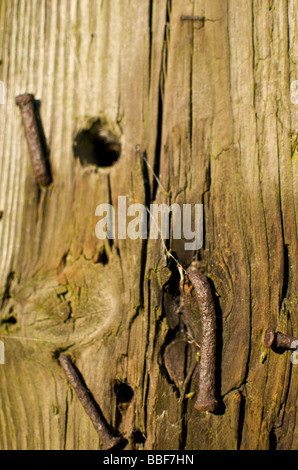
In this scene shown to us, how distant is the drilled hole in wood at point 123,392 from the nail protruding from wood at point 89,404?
0.25 feet

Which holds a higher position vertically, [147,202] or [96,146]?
[96,146]

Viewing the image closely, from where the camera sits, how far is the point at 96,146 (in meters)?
1.29

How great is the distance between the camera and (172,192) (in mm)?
1130

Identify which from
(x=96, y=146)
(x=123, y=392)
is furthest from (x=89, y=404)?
(x=96, y=146)

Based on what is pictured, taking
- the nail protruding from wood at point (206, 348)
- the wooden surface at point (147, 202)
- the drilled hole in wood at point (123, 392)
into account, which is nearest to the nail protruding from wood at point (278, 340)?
the wooden surface at point (147, 202)

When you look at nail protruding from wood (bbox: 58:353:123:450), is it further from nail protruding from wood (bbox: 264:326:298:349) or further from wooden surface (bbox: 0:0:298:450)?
nail protruding from wood (bbox: 264:326:298:349)

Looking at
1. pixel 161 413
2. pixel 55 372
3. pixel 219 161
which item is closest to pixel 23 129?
pixel 219 161

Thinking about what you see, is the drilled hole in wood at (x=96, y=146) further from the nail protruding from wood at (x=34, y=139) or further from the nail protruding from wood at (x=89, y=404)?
the nail protruding from wood at (x=89, y=404)

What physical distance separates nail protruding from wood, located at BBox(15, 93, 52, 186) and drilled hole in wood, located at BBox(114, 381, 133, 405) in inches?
29.2

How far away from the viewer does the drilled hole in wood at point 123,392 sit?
1.15 meters

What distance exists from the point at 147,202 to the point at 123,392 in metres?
0.66

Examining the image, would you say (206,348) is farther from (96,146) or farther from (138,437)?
(96,146)

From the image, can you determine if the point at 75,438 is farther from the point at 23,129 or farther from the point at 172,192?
the point at 23,129

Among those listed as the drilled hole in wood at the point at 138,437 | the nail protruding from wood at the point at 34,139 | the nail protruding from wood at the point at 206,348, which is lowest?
the drilled hole in wood at the point at 138,437
